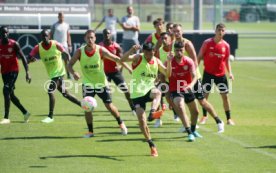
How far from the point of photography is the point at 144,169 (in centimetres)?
1237

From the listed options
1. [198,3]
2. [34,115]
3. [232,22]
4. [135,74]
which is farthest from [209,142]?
[232,22]

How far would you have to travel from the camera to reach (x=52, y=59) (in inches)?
682

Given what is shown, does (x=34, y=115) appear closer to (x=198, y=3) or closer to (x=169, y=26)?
(x=169, y=26)

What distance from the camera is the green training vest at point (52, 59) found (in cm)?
1730

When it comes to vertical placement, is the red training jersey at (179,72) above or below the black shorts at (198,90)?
above

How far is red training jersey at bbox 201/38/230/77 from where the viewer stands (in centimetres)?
1691

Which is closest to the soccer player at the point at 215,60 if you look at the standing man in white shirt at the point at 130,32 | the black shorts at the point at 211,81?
the black shorts at the point at 211,81

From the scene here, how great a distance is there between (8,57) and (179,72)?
4.44 meters

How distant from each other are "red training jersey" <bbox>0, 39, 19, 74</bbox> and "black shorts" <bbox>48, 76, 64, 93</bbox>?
91 centimetres

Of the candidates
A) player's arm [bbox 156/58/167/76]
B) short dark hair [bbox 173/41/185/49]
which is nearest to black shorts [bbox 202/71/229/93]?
short dark hair [bbox 173/41/185/49]

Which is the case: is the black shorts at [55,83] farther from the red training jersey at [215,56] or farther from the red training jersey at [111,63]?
the red training jersey at [215,56]

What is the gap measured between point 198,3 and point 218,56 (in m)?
16.3

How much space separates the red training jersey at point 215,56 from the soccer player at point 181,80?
207 cm

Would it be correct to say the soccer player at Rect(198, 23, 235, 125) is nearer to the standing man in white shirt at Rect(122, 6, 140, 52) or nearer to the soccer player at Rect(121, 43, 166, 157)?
the soccer player at Rect(121, 43, 166, 157)
